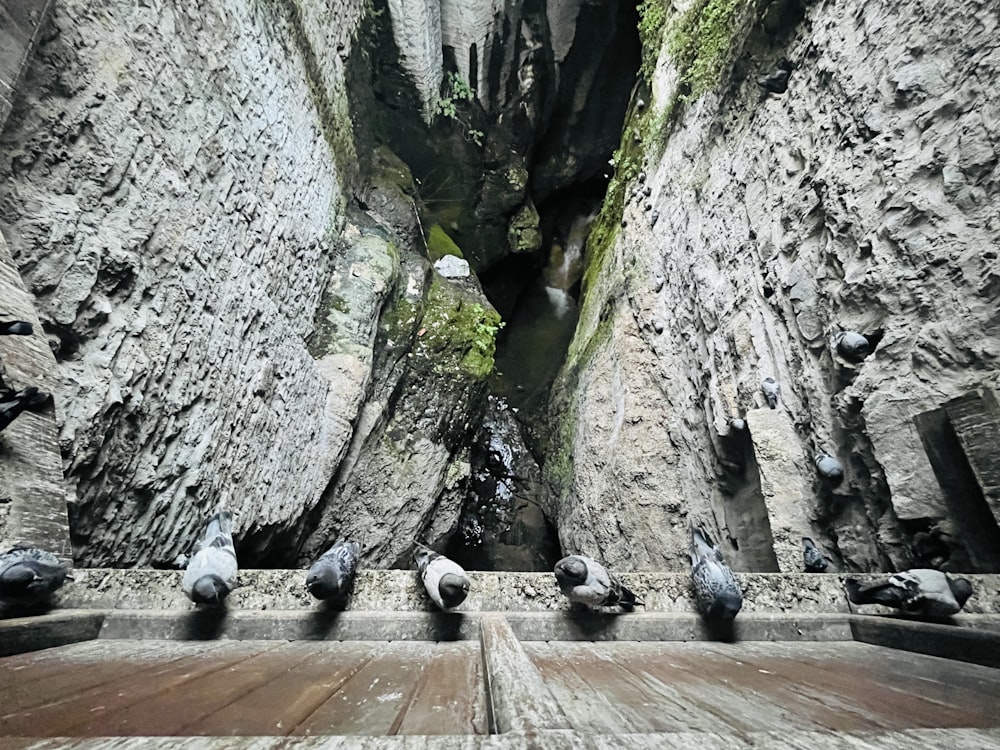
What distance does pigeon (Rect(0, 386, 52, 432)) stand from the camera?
5.48ft

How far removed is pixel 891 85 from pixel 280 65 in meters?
4.28

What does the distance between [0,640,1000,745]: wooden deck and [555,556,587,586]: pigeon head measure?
221mm

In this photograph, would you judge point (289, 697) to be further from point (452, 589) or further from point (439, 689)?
point (452, 589)

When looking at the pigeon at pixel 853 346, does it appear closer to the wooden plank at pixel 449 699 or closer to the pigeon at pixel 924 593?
the pigeon at pixel 924 593

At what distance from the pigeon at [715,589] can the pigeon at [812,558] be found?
3.25 ft

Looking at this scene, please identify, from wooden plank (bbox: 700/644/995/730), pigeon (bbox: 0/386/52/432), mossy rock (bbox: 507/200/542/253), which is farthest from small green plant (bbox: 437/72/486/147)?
wooden plank (bbox: 700/644/995/730)

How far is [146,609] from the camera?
1.78m

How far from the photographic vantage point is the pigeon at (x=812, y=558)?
8.95 ft

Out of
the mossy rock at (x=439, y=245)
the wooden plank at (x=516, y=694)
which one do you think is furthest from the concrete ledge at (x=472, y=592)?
the mossy rock at (x=439, y=245)

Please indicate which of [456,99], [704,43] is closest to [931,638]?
[704,43]

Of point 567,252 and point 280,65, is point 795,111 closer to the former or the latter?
point 280,65

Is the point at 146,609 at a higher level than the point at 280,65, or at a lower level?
lower

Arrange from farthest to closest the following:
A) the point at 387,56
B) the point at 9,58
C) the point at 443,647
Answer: the point at 387,56
the point at 9,58
the point at 443,647

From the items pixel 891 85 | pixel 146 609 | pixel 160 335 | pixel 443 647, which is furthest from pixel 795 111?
pixel 146 609
